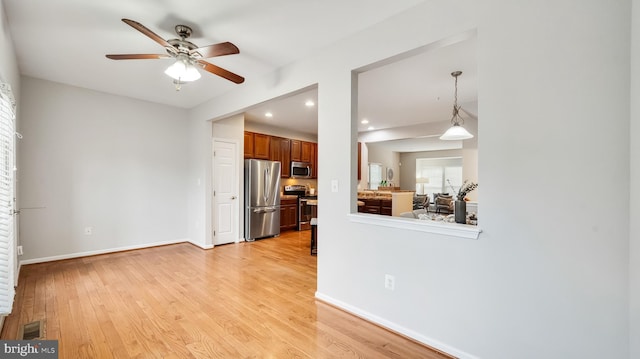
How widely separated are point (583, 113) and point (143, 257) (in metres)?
5.26

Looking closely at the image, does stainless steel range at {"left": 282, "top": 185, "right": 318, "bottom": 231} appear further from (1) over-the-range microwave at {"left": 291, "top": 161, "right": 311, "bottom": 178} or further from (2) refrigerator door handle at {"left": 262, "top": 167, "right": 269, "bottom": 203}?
(2) refrigerator door handle at {"left": 262, "top": 167, "right": 269, "bottom": 203}

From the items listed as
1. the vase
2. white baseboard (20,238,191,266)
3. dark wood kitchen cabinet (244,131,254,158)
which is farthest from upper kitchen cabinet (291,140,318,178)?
the vase

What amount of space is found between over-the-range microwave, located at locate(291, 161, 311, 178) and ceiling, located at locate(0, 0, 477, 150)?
102 inches

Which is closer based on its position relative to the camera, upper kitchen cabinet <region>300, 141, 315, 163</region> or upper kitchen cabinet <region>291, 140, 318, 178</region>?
upper kitchen cabinet <region>291, 140, 318, 178</region>

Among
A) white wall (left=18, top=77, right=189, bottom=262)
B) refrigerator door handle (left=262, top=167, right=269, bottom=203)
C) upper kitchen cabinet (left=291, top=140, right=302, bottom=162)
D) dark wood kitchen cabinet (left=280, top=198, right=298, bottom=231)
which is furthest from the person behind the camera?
upper kitchen cabinet (left=291, top=140, right=302, bottom=162)

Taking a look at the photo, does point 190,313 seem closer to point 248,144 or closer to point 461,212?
point 461,212

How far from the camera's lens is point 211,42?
2.76 metres

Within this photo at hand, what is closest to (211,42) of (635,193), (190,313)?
(190,313)

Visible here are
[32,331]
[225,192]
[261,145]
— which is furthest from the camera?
[261,145]

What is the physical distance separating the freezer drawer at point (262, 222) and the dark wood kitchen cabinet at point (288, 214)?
44 cm

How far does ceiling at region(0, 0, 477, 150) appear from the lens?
2.20 meters

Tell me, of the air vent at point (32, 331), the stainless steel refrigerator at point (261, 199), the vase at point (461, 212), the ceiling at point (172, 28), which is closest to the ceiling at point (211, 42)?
the ceiling at point (172, 28)

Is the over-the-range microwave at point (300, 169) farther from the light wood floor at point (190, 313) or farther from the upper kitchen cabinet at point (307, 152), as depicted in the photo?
the light wood floor at point (190, 313)

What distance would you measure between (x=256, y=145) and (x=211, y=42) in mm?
3440
